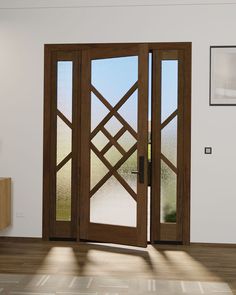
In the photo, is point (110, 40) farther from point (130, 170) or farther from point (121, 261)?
point (121, 261)

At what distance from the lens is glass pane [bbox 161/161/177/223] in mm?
5559

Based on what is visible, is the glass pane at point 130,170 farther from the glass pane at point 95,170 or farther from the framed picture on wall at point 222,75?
the framed picture on wall at point 222,75

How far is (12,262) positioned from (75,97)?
85.2 inches

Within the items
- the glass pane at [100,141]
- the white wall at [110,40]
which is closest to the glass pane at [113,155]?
the glass pane at [100,141]

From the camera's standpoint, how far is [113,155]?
5562 millimetres

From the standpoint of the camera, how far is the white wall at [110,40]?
18.0 feet

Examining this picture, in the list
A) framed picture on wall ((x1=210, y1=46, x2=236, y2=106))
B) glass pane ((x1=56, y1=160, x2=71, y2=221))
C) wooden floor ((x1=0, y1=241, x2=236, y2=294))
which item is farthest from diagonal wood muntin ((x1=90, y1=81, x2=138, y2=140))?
wooden floor ((x1=0, y1=241, x2=236, y2=294))

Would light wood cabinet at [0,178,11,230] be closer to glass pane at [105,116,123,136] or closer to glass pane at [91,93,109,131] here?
glass pane at [91,93,109,131]

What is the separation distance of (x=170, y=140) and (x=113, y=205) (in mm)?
1061

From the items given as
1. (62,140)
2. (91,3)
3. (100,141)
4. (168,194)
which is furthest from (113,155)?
(91,3)

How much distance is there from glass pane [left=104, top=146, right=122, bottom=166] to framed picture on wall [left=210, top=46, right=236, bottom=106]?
1.29 metres

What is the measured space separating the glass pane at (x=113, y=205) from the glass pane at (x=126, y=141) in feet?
1.37

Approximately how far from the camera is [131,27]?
5613 mm

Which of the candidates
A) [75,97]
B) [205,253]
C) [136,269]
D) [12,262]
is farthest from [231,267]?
[75,97]
